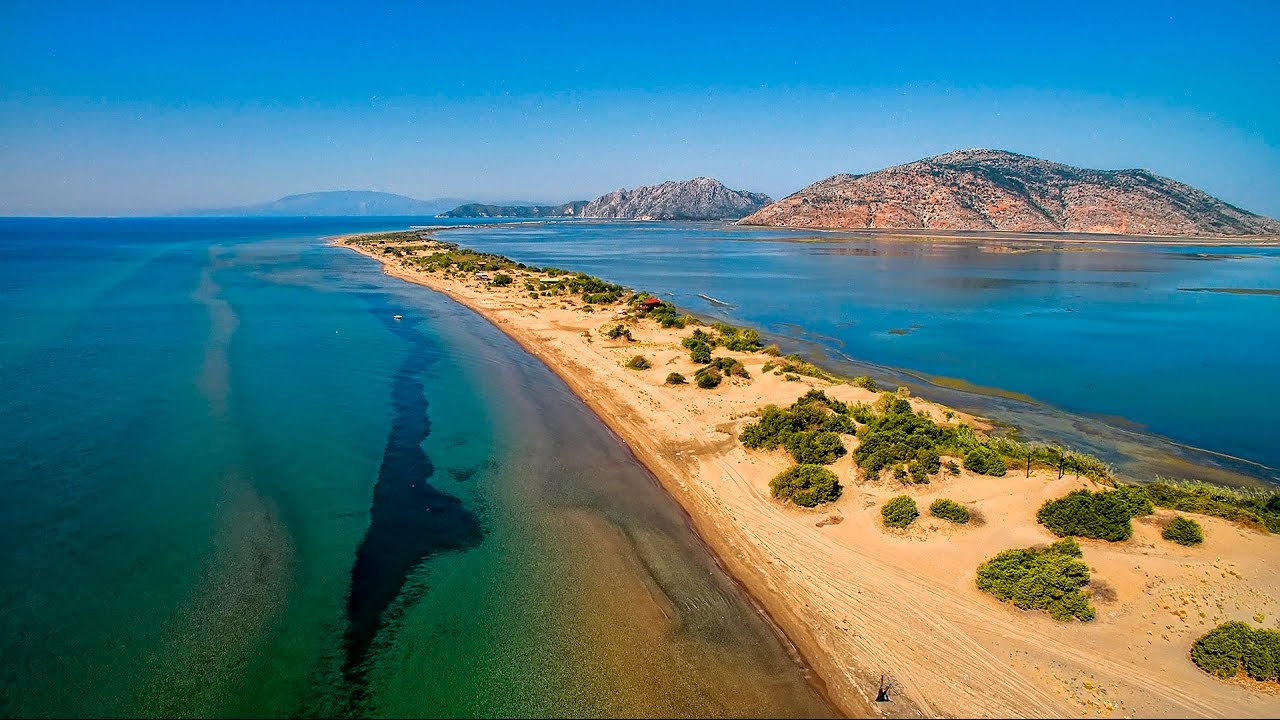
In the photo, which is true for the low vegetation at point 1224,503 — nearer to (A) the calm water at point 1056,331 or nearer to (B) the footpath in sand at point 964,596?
(B) the footpath in sand at point 964,596

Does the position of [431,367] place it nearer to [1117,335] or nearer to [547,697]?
[547,697]

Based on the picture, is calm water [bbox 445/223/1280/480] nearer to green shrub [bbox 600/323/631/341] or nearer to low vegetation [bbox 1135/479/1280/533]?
low vegetation [bbox 1135/479/1280/533]

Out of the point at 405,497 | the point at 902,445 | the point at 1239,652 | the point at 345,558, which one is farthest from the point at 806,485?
the point at 345,558

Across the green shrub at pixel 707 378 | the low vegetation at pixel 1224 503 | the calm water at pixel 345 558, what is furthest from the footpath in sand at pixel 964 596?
the green shrub at pixel 707 378

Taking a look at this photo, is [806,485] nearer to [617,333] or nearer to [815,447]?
[815,447]

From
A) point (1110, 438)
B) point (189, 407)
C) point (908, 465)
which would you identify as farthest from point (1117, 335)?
point (189, 407)

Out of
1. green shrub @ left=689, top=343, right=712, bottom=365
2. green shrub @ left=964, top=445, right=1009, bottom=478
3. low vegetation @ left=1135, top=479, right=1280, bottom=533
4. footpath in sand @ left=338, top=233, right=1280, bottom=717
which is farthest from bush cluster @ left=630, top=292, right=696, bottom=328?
low vegetation @ left=1135, top=479, right=1280, bottom=533
